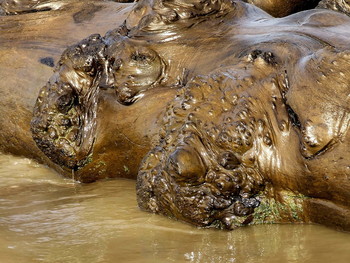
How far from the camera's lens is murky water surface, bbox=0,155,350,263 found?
111 inches

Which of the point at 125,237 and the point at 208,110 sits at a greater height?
the point at 208,110

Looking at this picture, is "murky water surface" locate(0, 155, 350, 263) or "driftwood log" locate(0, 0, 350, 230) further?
"driftwood log" locate(0, 0, 350, 230)

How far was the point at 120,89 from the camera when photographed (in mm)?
3682

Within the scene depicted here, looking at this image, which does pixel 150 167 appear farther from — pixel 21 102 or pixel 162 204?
pixel 21 102

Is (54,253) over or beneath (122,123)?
beneath

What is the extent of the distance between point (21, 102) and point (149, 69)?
1065 mm

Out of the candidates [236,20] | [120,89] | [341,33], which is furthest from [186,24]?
[341,33]

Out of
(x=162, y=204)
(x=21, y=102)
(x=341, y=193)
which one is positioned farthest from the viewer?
(x=21, y=102)

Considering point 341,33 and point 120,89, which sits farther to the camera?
point 120,89

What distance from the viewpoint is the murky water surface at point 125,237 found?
283cm

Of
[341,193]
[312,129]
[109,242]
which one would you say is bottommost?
[109,242]

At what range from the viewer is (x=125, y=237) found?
10.2 ft

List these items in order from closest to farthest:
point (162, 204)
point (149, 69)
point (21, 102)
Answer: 1. point (162, 204)
2. point (149, 69)
3. point (21, 102)

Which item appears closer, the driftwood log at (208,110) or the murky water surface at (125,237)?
the murky water surface at (125,237)
